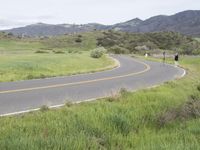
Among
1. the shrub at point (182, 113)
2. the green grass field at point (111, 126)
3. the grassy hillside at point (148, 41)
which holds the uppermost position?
the green grass field at point (111, 126)

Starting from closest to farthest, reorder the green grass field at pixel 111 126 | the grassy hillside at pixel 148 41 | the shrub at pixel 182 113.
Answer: the green grass field at pixel 111 126, the shrub at pixel 182 113, the grassy hillside at pixel 148 41

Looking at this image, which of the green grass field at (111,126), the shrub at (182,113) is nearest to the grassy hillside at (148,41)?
the shrub at (182,113)

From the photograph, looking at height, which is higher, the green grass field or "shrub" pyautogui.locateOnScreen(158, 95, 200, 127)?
the green grass field

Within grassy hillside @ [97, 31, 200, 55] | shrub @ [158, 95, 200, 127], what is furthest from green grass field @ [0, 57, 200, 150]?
grassy hillside @ [97, 31, 200, 55]

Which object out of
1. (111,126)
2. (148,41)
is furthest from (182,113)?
(148,41)

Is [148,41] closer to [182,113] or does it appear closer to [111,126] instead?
[182,113]

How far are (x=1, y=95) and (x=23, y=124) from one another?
594 centimetres

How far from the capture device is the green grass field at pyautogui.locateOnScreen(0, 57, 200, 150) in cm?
802

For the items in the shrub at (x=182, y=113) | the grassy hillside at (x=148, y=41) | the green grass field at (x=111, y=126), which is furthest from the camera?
the grassy hillside at (x=148, y=41)

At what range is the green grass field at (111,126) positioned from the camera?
26.3 ft

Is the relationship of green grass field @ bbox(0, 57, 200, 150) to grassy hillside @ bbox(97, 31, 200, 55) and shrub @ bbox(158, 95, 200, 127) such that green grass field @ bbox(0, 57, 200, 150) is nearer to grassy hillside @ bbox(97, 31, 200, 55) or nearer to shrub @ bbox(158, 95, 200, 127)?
shrub @ bbox(158, 95, 200, 127)

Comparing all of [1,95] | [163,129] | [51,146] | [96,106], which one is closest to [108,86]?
[1,95]

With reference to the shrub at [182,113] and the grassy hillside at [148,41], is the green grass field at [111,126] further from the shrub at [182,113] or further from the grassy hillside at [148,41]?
the grassy hillside at [148,41]

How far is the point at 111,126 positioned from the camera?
33.2 ft
